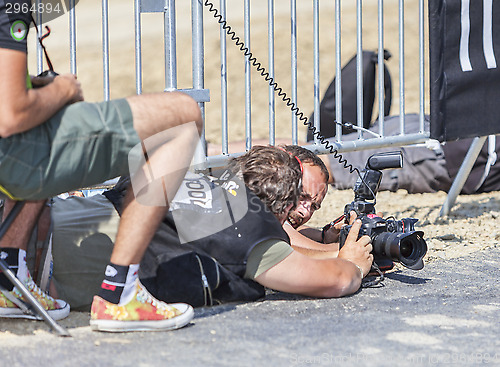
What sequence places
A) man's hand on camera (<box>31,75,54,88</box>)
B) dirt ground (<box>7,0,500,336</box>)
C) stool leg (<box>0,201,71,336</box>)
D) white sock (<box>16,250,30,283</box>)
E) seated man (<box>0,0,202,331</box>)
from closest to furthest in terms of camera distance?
seated man (<box>0,0,202,331</box>)
man's hand on camera (<box>31,75,54,88</box>)
stool leg (<box>0,201,71,336</box>)
white sock (<box>16,250,30,283</box>)
dirt ground (<box>7,0,500,336</box>)

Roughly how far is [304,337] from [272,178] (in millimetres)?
827

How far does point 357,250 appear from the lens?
3.16 metres

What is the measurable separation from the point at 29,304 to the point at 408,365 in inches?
47.7

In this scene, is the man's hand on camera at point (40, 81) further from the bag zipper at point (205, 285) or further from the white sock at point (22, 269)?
the bag zipper at point (205, 285)

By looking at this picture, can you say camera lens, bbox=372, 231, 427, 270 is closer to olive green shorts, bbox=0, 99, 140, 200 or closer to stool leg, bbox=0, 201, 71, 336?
olive green shorts, bbox=0, 99, 140, 200

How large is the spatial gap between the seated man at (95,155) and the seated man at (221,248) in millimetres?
204

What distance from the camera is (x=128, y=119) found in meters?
2.34

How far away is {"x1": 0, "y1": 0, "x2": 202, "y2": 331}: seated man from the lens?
2.12 m

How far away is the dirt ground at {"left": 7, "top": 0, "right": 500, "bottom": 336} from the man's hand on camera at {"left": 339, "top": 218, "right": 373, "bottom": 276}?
180 centimetres

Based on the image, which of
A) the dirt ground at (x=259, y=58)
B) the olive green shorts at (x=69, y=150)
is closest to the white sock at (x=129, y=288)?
the olive green shorts at (x=69, y=150)

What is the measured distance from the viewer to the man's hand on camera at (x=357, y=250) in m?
3.16

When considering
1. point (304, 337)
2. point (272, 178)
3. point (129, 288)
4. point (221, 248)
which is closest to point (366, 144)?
point (272, 178)

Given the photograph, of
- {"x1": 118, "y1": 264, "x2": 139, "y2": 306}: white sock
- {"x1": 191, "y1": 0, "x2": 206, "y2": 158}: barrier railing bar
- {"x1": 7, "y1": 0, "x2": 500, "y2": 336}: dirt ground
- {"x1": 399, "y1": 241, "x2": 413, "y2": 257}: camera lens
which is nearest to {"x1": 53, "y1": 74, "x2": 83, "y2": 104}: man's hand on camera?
{"x1": 118, "y1": 264, "x2": 139, "y2": 306}: white sock

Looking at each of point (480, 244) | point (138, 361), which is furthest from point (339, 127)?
point (138, 361)
